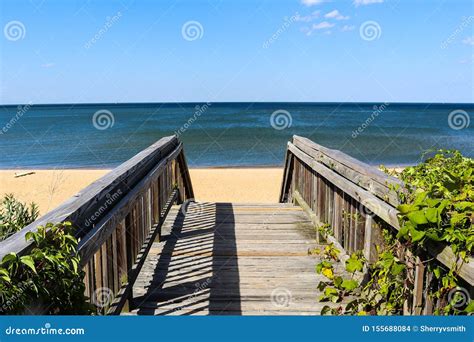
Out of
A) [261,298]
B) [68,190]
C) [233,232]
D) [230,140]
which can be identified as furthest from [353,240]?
[230,140]

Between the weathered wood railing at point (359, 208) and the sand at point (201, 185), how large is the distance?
8276mm

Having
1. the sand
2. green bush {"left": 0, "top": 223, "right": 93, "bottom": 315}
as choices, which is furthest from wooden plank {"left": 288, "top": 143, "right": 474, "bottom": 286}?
the sand

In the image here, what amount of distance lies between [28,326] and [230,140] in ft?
126

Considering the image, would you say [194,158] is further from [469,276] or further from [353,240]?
[469,276]

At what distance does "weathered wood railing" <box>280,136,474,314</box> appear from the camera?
2480mm

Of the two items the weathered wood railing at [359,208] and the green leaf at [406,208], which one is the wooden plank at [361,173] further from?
the green leaf at [406,208]

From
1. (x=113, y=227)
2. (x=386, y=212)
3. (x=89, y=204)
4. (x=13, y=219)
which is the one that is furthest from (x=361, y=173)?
(x=13, y=219)

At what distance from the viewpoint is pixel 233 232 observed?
6148 mm

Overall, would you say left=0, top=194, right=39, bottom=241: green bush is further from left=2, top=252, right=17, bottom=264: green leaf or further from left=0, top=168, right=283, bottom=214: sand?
left=0, top=168, right=283, bottom=214: sand

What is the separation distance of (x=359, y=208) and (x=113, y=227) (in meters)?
2.05

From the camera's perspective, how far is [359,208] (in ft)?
12.8

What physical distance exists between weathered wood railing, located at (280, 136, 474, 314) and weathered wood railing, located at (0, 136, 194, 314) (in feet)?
5.75

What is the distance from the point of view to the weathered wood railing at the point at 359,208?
2480 mm

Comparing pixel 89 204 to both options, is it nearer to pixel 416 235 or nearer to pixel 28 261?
pixel 28 261
